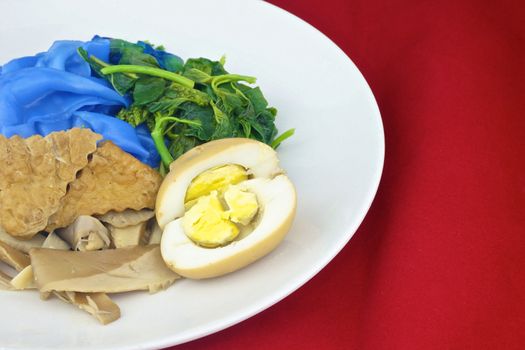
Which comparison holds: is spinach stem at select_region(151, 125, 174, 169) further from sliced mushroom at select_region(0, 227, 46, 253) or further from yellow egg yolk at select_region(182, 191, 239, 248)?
sliced mushroom at select_region(0, 227, 46, 253)

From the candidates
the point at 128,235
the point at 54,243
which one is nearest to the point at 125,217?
the point at 128,235

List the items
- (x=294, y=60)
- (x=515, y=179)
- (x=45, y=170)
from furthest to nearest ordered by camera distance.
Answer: (x=294, y=60) → (x=515, y=179) → (x=45, y=170)

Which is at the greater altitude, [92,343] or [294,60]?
[294,60]

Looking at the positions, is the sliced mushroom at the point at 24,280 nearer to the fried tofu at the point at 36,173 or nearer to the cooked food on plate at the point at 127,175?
the cooked food on plate at the point at 127,175

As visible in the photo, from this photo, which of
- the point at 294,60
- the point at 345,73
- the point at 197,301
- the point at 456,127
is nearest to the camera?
the point at 197,301

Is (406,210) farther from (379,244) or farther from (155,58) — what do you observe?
(155,58)

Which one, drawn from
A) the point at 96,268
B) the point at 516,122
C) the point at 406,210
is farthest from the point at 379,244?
the point at 96,268

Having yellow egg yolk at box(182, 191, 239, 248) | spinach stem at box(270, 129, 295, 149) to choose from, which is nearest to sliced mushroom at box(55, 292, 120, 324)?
yellow egg yolk at box(182, 191, 239, 248)
